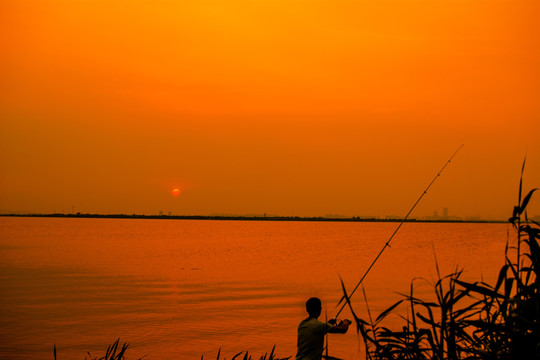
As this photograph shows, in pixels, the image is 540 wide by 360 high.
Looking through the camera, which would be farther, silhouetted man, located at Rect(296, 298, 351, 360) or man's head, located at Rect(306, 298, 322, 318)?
man's head, located at Rect(306, 298, 322, 318)

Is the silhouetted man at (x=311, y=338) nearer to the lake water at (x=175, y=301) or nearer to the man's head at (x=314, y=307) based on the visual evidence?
the man's head at (x=314, y=307)

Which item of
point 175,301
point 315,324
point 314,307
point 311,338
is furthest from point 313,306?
point 175,301

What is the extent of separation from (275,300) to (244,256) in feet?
93.7

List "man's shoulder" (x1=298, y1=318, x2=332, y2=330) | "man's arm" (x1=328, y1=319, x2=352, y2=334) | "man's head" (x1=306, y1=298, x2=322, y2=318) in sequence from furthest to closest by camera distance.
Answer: "man's head" (x1=306, y1=298, x2=322, y2=318), "man's shoulder" (x1=298, y1=318, x2=332, y2=330), "man's arm" (x1=328, y1=319, x2=352, y2=334)

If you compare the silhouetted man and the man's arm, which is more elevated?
the man's arm

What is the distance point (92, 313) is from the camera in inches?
898

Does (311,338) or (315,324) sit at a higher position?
(315,324)

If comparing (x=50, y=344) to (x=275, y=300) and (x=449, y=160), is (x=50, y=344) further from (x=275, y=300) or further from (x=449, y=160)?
(x=449, y=160)

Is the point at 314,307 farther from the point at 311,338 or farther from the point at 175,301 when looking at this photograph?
the point at 175,301

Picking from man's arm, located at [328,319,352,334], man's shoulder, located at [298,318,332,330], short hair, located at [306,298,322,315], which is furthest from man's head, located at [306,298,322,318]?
man's arm, located at [328,319,352,334]

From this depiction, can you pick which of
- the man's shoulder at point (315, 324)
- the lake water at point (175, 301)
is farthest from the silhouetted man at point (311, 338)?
the lake water at point (175, 301)

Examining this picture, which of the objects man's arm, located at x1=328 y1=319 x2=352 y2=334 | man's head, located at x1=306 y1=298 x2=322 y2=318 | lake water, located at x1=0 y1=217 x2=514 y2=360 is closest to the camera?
man's arm, located at x1=328 y1=319 x2=352 y2=334

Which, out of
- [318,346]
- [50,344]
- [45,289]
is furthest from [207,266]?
[318,346]

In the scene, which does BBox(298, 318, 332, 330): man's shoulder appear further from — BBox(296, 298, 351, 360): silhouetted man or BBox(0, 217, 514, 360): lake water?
BBox(0, 217, 514, 360): lake water
